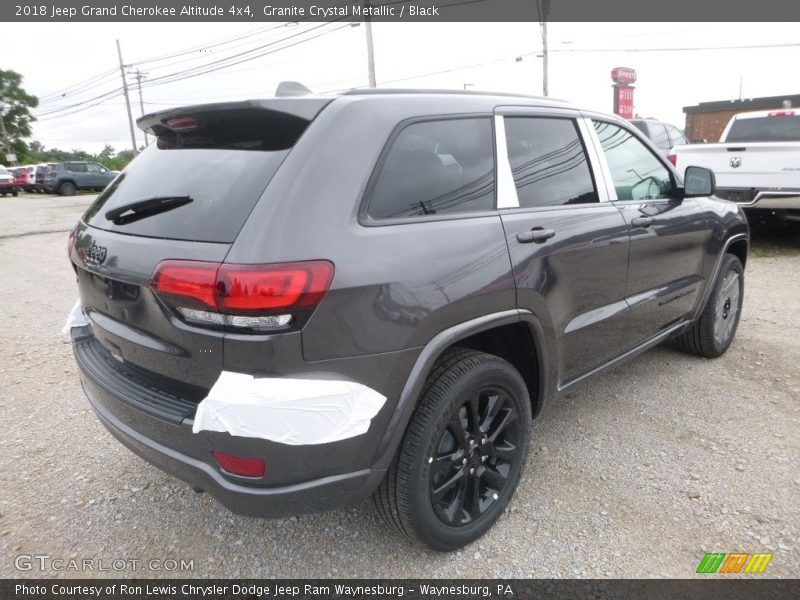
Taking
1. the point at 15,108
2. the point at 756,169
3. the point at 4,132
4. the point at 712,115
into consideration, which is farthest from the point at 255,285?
the point at 15,108

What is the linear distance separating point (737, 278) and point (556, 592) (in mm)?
3199

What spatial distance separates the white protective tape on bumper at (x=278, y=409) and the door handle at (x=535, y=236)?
1.00m

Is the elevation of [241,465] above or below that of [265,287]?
below

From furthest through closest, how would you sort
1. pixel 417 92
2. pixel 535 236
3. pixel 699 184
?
1. pixel 699 184
2. pixel 535 236
3. pixel 417 92

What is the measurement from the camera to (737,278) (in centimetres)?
429

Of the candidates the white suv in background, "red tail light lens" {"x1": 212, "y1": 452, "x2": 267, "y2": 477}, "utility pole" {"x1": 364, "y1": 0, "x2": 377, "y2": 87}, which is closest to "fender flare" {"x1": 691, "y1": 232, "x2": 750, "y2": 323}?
"red tail light lens" {"x1": 212, "y1": 452, "x2": 267, "y2": 477}

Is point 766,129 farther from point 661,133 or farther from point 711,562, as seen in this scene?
point 711,562

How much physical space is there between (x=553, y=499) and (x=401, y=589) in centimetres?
87

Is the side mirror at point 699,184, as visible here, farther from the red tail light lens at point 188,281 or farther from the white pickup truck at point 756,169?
the white pickup truck at point 756,169

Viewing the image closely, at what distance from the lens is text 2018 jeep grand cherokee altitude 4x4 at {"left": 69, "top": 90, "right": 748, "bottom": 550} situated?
1.72 m

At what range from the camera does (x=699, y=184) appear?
3.48m

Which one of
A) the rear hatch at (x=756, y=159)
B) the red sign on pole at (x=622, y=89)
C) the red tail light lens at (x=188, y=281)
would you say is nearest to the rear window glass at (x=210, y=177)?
the red tail light lens at (x=188, y=281)

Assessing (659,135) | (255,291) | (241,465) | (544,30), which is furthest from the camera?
(544,30)

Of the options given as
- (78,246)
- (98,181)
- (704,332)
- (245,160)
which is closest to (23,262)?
(78,246)
